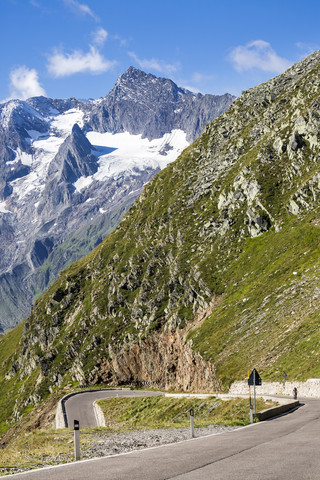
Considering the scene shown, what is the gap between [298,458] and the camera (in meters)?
14.9

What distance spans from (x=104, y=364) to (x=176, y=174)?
74163 millimetres

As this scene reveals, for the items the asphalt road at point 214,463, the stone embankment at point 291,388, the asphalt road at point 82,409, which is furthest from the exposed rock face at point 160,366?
the asphalt road at point 214,463

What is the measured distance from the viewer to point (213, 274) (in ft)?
374

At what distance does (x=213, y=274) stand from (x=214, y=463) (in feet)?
328

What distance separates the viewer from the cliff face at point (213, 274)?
83.9 metres

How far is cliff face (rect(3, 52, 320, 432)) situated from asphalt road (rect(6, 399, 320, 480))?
1514 inches

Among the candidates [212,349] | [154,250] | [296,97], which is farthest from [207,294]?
[296,97]

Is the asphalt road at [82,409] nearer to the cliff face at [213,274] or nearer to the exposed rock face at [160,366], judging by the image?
the exposed rock face at [160,366]

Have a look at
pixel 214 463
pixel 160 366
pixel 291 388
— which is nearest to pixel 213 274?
pixel 160 366

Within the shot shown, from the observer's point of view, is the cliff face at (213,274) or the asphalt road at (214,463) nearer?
the asphalt road at (214,463)

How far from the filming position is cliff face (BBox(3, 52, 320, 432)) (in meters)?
83.9

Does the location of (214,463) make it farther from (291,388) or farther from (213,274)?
(213,274)

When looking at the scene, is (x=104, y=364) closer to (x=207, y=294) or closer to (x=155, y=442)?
(x=207, y=294)

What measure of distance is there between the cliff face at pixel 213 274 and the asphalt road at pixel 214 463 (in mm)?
38462
